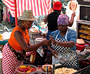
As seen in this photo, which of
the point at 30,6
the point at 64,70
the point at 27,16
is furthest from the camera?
the point at 30,6

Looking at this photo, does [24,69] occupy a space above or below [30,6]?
below

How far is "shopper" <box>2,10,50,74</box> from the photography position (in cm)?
305

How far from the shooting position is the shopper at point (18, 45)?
120 inches

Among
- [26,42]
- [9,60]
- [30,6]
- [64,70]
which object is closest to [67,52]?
[64,70]

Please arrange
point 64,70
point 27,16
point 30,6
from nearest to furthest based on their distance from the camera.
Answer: point 64,70 < point 27,16 < point 30,6

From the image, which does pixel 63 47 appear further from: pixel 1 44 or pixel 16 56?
pixel 1 44

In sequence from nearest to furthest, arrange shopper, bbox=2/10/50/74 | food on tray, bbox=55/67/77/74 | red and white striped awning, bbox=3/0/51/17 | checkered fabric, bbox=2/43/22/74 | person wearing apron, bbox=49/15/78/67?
food on tray, bbox=55/67/77/74 < shopper, bbox=2/10/50/74 < person wearing apron, bbox=49/15/78/67 < checkered fabric, bbox=2/43/22/74 < red and white striped awning, bbox=3/0/51/17

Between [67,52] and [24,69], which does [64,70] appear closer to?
[67,52]

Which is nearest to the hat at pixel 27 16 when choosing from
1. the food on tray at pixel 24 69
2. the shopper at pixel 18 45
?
the shopper at pixel 18 45

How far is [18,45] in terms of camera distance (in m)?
3.19

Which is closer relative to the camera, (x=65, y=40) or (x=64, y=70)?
(x=64, y=70)

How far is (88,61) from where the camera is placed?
151 inches

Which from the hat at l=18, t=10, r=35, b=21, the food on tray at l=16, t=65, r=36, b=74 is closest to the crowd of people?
the hat at l=18, t=10, r=35, b=21

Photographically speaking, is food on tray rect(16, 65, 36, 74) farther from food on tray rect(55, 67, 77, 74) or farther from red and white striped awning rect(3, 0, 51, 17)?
red and white striped awning rect(3, 0, 51, 17)
